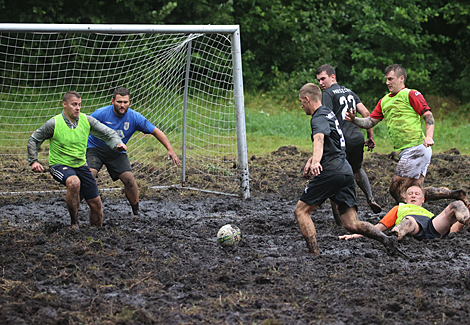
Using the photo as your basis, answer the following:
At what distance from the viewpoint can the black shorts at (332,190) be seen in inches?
193

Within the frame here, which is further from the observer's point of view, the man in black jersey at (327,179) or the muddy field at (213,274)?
the man in black jersey at (327,179)

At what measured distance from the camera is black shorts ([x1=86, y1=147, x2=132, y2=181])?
665 cm

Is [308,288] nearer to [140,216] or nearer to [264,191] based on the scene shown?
[140,216]

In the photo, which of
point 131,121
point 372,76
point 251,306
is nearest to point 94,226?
point 131,121

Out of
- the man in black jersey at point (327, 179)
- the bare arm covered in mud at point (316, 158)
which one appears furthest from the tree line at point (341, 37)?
the bare arm covered in mud at point (316, 158)

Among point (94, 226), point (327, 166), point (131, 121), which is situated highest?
point (131, 121)

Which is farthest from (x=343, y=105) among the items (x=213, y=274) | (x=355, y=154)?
(x=213, y=274)

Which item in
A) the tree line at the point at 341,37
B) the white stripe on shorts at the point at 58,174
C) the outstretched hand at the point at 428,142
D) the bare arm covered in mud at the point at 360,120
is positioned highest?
the tree line at the point at 341,37

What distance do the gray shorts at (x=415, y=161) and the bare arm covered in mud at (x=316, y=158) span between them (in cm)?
198

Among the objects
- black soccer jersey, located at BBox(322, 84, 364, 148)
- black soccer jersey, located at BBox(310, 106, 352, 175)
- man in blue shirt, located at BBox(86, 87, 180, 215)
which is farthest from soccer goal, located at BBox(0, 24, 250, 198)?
black soccer jersey, located at BBox(310, 106, 352, 175)

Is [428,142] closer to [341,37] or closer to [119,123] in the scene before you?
[119,123]

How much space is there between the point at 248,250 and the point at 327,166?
1.27m

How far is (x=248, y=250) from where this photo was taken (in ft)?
17.8

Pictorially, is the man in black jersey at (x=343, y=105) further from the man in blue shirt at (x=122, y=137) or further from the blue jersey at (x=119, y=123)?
the blue jersey at (x=119, y=123)
